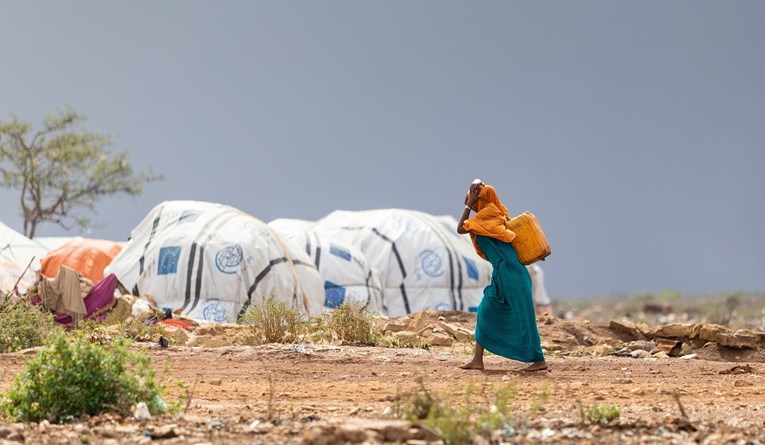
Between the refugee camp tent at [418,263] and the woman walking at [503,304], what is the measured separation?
12.5 meters

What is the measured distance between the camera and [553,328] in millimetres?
13500

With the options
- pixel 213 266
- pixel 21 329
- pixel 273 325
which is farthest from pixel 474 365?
pixel 213 266

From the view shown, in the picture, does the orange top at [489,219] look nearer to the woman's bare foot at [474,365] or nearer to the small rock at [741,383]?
the woman's bare foot at [474,365]

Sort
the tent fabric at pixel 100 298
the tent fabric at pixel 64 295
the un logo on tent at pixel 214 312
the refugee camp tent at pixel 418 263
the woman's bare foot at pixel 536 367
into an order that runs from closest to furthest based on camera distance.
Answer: the woman's bare foot at pixel 536 367
the tent fabric at pixel 64 295
the tent fabric at pixel 100 298
the un logo on tent at pixel 214 312
the refugee camp tent at pixel 418 263

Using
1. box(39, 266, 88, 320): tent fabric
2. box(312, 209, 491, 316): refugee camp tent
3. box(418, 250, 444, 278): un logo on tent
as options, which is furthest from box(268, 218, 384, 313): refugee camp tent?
box(39, 266, 88, 320): tent fabric

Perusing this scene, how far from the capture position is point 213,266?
623 inches

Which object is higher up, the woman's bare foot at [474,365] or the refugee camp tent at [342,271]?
the refugee camp tent at [342,271]

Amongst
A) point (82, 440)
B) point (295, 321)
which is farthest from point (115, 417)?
point (295, 321)

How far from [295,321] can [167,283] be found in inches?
228

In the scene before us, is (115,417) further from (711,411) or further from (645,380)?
(645,380)

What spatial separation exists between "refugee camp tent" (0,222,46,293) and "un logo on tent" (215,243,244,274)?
2928 millimetres

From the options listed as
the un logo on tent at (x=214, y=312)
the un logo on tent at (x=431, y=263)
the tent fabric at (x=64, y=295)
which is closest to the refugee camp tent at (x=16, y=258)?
the tent fabric at (x=64, y=295)

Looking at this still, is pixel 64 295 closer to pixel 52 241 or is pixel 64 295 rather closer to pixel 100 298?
pixel 100 298

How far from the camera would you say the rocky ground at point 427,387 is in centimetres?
425
